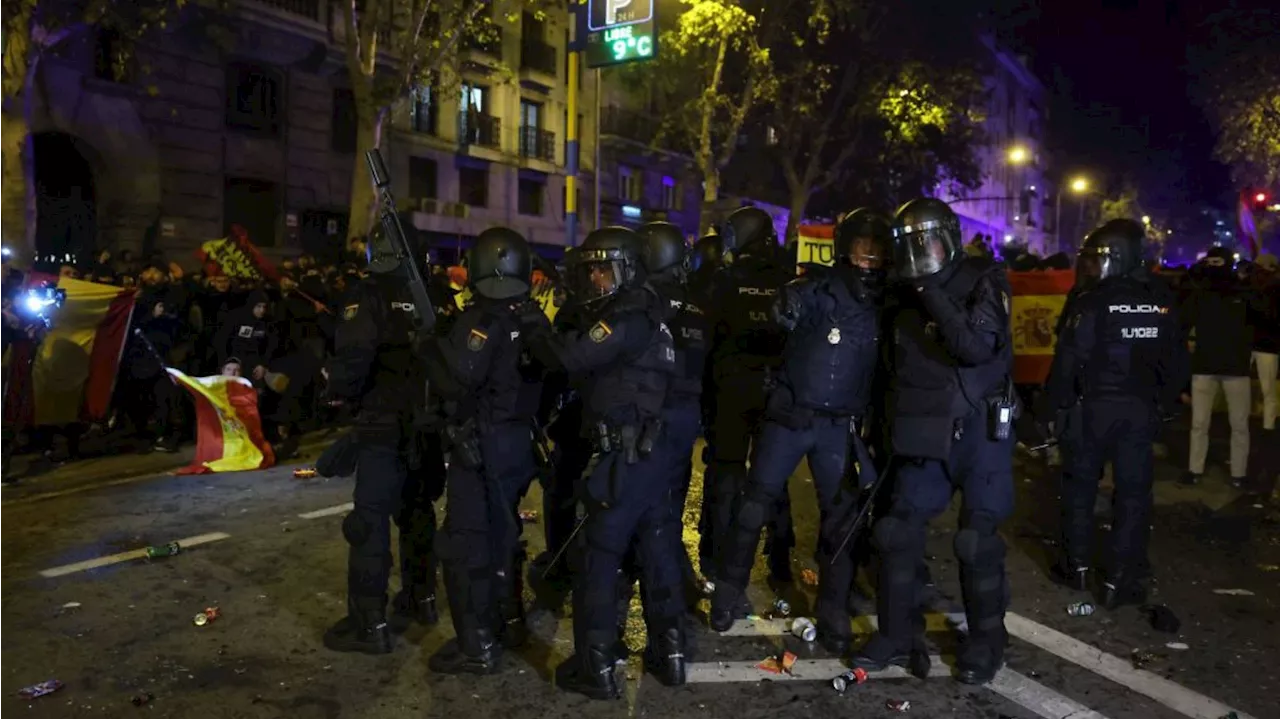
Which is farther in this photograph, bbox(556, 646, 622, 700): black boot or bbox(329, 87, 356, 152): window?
bbox(329, 87, 356, 152): window

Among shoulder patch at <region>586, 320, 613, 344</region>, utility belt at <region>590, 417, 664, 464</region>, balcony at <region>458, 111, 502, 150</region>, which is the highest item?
balcony at <region>458, 111, 502, 150</region>

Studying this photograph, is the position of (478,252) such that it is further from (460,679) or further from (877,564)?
(877,564)

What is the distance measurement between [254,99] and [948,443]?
2160 centimetres

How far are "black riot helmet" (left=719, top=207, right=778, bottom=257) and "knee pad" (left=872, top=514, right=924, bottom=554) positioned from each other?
203cm

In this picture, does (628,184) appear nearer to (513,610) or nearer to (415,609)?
(415,609)

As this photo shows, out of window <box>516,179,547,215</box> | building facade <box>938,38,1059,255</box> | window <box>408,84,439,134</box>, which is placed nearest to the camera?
window <box>408,84,439,134</box>

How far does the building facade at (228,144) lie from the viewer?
1855 centimetres

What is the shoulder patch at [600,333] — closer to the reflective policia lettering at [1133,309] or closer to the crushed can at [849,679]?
the crushed can at [849,679]

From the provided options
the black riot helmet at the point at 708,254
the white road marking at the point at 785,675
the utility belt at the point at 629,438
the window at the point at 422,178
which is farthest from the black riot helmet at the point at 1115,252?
the window at the point at 422,178

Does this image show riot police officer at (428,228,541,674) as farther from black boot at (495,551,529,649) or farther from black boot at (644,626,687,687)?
black boot at (644,626,687,687)

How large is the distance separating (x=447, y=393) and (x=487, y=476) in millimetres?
413

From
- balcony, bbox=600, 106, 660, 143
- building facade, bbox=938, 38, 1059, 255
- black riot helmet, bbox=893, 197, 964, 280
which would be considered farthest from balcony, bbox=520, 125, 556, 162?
building facade, bbox=938, 38, 1059, 255

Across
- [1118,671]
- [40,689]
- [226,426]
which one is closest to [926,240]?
[1118,671]

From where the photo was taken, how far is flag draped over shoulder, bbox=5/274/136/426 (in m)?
8.62
